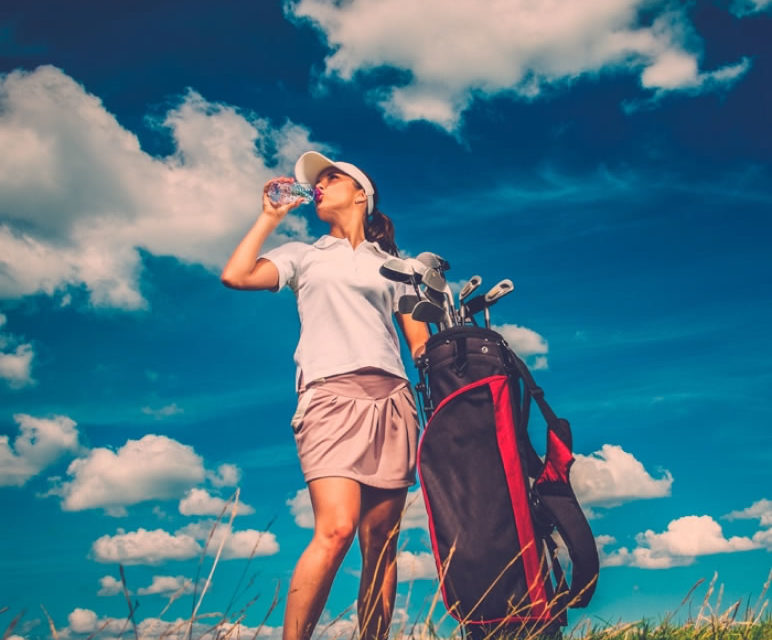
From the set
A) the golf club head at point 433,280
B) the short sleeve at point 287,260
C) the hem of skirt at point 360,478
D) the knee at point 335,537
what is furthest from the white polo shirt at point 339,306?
the knee at point 335,537

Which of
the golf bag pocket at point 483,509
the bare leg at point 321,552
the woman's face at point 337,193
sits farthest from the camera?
the woman's face at point 337,193

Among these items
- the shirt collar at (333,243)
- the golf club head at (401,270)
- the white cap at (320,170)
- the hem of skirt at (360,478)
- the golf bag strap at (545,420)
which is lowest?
the hem of skirt at (360,478)

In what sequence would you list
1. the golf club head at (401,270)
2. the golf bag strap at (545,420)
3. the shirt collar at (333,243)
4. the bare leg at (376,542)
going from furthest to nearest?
the shirt collar at (333,243) < the golf club head at (401,270) < the bare leg at (376,542) < the golf bag strap at (545,420)

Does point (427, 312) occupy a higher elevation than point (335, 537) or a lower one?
higher

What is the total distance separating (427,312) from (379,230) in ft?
3.19

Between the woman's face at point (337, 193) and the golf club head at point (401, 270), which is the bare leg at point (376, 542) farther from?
the woman's face at point (337, 193)

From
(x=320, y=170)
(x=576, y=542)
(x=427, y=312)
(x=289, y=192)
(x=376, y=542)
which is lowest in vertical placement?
(x=576, y=542)

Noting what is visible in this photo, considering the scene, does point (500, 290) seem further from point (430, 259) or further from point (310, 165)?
point (310, 165)

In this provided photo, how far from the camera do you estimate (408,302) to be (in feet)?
13.2

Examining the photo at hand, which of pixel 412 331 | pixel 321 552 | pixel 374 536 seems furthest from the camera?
pixel 412 331

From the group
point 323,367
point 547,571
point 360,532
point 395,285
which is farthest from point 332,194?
point 547,571

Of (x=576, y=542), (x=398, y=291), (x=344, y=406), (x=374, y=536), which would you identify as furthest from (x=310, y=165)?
(x=576, y=542)

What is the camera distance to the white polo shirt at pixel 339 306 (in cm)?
387

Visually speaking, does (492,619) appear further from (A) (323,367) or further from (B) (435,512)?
(A) (323,367)
